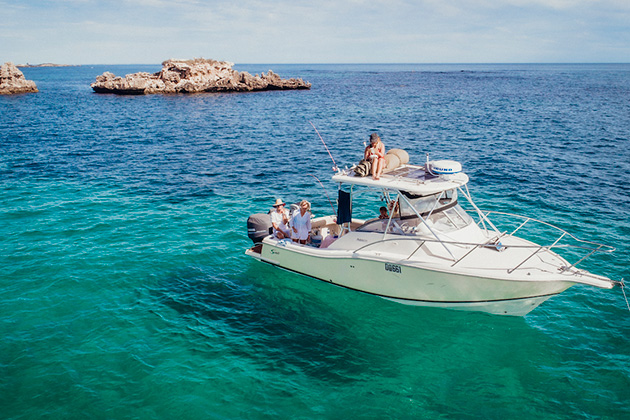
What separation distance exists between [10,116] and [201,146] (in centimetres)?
3228

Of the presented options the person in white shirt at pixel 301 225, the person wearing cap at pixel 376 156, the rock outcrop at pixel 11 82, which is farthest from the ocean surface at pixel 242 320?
the rock outcrop at pixel 11 82

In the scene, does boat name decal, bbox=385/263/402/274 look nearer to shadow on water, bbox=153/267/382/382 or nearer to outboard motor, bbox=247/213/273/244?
shadow on water, bbox=153/267/382/382

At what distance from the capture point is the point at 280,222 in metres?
13.2

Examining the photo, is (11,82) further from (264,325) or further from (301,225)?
(264,325)

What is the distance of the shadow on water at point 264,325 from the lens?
31.0ft

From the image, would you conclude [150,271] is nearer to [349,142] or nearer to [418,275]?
[418,275]

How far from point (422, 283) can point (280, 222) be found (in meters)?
4.91

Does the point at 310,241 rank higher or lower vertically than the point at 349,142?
lower

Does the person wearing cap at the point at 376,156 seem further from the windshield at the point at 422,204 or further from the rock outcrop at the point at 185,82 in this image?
the rock outcrop at the point at 185,82

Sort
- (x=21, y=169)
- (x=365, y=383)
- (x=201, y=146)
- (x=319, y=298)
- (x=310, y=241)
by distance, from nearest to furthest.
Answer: (x=365, y=383) < (x=319, y=298) < (x=310, y=241) < (x=21, y=169) < (x=201, y=146)

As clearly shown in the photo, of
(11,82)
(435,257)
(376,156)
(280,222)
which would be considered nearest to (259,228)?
(280,222)

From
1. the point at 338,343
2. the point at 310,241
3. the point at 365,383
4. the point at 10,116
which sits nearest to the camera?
the point at 365,383

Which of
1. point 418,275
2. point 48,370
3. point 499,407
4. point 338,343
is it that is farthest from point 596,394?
point 48,370

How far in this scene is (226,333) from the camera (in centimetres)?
1049
